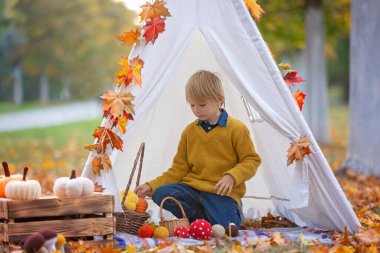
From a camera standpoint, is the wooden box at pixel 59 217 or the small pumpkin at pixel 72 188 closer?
the wooden box at pixel 59 217

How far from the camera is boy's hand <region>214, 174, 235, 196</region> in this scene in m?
5.23

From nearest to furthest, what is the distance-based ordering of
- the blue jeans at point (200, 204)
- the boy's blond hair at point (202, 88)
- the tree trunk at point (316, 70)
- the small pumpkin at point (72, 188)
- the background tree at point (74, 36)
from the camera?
1. the small pumpkin at point (72, 188)
2. the boy's blond hair at point (202, 88)
3. the blue jeans at point (200, 204)
4. the tree trunk at point (316, 70)
5. the background tree at point (74, 36)

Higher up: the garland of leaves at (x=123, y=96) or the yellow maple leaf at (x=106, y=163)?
the garland of leaves at (x=123, y=96)

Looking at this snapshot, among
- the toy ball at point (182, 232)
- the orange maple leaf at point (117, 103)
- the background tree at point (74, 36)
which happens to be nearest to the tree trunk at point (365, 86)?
the toy ball at point (182, 232)

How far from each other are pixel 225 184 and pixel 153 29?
1.29m

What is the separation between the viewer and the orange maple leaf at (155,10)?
522 cm

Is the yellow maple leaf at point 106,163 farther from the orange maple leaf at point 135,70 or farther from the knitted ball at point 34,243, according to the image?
the knitted ball at point 34,243

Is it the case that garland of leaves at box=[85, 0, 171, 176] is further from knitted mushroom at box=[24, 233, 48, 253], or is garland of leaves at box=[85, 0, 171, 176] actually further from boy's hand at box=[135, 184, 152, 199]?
knitted mushroom at box=[24, 233, 48, 253]

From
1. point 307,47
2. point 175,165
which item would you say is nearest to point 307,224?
point 175,165

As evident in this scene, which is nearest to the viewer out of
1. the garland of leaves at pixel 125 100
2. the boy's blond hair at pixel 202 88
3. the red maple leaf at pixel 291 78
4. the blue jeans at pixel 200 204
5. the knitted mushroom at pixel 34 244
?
the knitted mushroom at pixel 34 244

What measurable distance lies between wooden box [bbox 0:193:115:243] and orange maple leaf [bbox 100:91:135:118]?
0.70 meters

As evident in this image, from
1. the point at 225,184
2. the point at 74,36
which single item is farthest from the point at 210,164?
the point at 74,36

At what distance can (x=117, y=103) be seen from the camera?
199 inches

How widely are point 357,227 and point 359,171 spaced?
4.68m
